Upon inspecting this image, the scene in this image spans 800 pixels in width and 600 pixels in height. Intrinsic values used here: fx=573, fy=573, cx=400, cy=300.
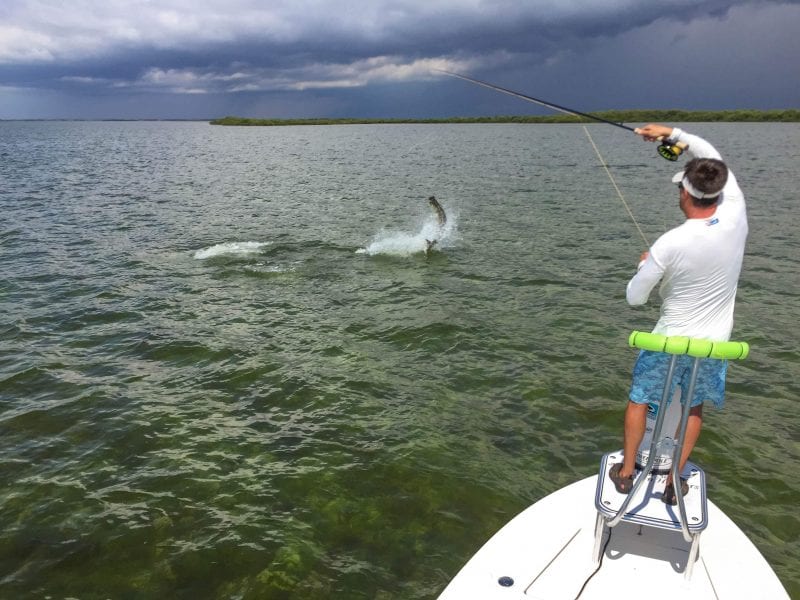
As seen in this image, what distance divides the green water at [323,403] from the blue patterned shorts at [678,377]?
320 centimetres

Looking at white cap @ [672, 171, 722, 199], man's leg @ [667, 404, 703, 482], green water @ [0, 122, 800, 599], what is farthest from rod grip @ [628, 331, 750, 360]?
green water @ [0, 122, 800, 599]

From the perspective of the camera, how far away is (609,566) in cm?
539

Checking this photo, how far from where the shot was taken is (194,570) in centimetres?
702

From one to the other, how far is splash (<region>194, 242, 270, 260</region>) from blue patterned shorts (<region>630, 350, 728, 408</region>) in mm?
19877

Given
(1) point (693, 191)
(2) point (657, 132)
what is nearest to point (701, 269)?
(1) point (693, 191)

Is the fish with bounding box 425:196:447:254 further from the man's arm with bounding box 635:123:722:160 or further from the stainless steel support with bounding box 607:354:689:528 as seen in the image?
the stainless steel support with bounding box 607:354:689:528

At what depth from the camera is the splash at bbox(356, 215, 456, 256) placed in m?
23.5

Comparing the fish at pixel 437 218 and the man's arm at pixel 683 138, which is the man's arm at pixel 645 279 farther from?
the fish at pixel 437 218

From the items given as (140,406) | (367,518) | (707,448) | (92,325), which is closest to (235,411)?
(140,406)

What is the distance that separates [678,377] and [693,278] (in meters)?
0.95

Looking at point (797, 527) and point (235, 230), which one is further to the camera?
point (235, 230)

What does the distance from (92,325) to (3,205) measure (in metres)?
27.0

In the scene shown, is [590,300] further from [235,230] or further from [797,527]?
[235,230]

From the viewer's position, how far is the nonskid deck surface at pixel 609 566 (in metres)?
5.12
